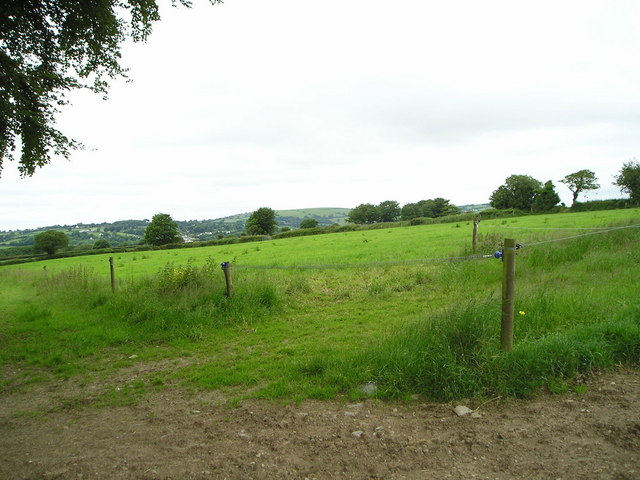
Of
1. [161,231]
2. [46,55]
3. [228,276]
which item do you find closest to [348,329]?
[228,276]

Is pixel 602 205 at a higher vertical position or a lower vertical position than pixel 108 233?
higher

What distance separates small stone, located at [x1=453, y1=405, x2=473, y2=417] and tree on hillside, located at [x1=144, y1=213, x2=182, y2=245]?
274ft

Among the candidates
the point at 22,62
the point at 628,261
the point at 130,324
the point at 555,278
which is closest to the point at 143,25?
the point at 22,62

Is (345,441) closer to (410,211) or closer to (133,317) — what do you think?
(133,317)

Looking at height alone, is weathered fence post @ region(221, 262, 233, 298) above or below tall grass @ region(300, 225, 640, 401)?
above

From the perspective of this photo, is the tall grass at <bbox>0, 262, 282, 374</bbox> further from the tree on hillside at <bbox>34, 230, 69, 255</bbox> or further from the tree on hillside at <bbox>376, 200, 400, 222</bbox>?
the tree on hillside at <bbox>376, 200, 400, 222</bbox>

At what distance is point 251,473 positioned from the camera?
10.9ft

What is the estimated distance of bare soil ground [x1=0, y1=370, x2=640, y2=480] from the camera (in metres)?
3.24

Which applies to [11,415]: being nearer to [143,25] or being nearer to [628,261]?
[143,25]

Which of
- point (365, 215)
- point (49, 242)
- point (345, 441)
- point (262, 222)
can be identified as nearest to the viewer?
point (345, 441)

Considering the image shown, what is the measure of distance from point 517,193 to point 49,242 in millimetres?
106176

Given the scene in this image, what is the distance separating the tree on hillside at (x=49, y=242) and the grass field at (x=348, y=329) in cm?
7026

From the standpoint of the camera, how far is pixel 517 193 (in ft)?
294

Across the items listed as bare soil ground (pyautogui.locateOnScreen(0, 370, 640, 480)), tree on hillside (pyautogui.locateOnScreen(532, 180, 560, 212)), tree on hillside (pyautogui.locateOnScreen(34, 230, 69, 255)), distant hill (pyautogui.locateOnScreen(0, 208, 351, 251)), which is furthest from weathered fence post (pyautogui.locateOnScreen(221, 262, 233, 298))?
distant hill (pyautogui.locateOnScreen(0, 208, 351, 251))
